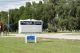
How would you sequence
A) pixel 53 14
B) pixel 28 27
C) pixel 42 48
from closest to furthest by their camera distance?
pixel 42 48 < pixel 28 27 < pixel 53 14

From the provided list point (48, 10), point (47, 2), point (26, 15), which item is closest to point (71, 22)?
point (47, 2)

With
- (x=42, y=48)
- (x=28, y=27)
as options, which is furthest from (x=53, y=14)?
(x=42, y=48)

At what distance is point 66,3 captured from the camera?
66.6 m

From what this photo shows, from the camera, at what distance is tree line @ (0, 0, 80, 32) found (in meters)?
64.5

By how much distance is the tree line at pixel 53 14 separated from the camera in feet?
212

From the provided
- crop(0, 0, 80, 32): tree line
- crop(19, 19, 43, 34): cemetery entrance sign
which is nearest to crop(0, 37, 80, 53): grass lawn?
crop(19, 19, 43, 34): cemetery entrance sign

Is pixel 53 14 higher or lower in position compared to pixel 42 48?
lower

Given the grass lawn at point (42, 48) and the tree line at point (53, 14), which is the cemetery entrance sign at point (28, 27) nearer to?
the grass lawn at point (42, 48)

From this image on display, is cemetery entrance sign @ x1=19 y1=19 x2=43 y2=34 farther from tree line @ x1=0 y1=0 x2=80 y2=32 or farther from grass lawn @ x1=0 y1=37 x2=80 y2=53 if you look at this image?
tree line @ x1=0 y1=0 x2=80 y2=32

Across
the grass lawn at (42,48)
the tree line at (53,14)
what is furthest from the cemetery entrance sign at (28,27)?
the tree line at (53,14)

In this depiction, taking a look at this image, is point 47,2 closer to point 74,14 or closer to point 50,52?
point 74,14

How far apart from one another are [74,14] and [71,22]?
11.3ft

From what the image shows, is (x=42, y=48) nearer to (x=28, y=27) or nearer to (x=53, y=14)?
(x=28, y=27)

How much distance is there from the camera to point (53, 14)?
10850 cm
